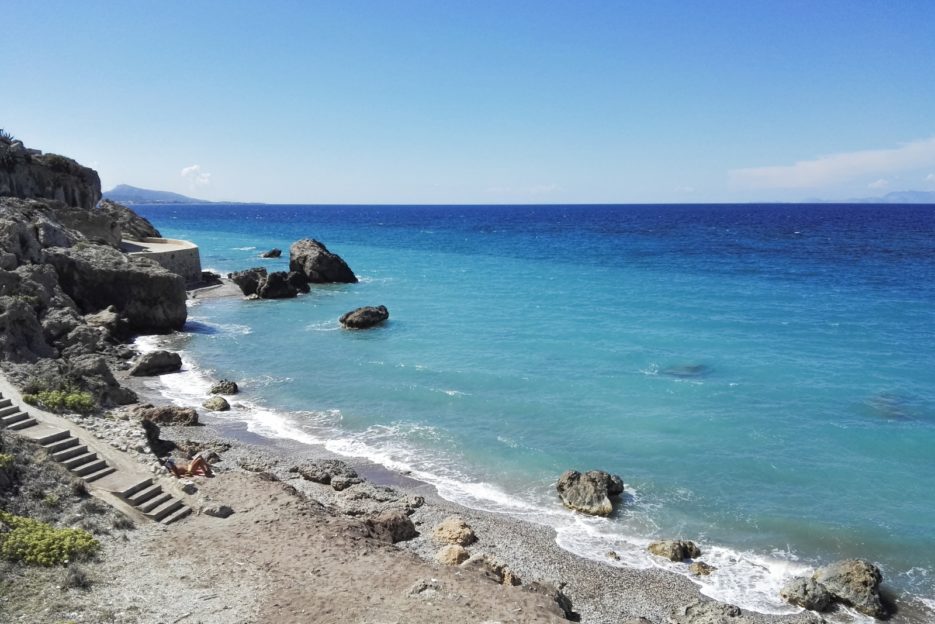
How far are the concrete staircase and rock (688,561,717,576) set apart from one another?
13096mm

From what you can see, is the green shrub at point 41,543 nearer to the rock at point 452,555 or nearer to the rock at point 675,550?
the rock at point 452,555

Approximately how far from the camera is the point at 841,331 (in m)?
42.6

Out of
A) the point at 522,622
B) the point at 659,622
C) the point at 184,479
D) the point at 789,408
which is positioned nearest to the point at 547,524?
the point at 659,622

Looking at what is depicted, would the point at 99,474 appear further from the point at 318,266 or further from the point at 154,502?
the point at 318,266

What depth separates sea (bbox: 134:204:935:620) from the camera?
1969cm

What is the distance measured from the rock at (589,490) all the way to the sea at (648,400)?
35 cm

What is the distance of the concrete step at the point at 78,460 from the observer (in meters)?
17.7

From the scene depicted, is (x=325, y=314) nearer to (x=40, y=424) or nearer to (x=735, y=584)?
(x=40, y=424)

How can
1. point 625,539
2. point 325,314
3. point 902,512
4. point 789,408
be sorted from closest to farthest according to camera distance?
point 625,539 → point 902,512 → point 789,408 → point 325,314

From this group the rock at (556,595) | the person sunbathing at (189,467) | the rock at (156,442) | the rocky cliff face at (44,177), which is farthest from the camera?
the rocky cliff face at (44,177)

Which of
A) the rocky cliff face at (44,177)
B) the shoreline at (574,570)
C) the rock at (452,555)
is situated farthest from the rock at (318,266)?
the rock at (452,555)

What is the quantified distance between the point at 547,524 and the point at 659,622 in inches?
197

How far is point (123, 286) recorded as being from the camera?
41.7 m

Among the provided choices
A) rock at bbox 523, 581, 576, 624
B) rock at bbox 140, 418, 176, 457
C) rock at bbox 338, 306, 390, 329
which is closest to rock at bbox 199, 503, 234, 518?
rock at bbox 140, 418, 176, 457
